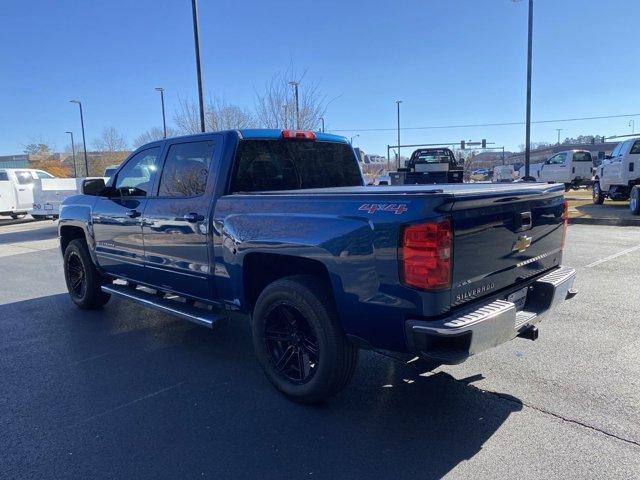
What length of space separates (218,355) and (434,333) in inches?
97.3

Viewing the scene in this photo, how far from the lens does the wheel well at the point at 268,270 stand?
135 inches

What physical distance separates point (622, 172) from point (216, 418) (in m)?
15.5

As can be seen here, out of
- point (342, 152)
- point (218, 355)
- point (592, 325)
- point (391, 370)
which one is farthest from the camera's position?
point (342, 152)

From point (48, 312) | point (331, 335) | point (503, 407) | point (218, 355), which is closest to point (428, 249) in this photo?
point (331, 335)

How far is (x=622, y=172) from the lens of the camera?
1484 cm

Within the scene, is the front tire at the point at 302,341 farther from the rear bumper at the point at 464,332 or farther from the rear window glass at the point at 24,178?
the rear window glass at the point at 24,178

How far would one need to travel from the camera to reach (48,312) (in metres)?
6.18

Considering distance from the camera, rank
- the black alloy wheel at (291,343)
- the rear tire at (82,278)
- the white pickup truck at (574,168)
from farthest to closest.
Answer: the white pickup truck at (574,168), the rear tire at (82,278), the black alloy wheel at (291,343)

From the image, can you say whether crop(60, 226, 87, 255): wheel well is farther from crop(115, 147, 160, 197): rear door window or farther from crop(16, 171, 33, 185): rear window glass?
crop(16, 171, 33, 185): rear window glass

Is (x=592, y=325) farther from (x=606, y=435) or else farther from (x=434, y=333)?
(x=434, y=333)

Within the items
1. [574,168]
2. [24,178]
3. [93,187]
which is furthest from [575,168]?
[24,178]

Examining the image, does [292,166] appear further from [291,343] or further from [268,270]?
[291,343]

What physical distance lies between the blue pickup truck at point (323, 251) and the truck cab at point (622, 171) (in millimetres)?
12920

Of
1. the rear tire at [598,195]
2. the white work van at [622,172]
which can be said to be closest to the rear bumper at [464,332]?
the white work van at [622,172]
